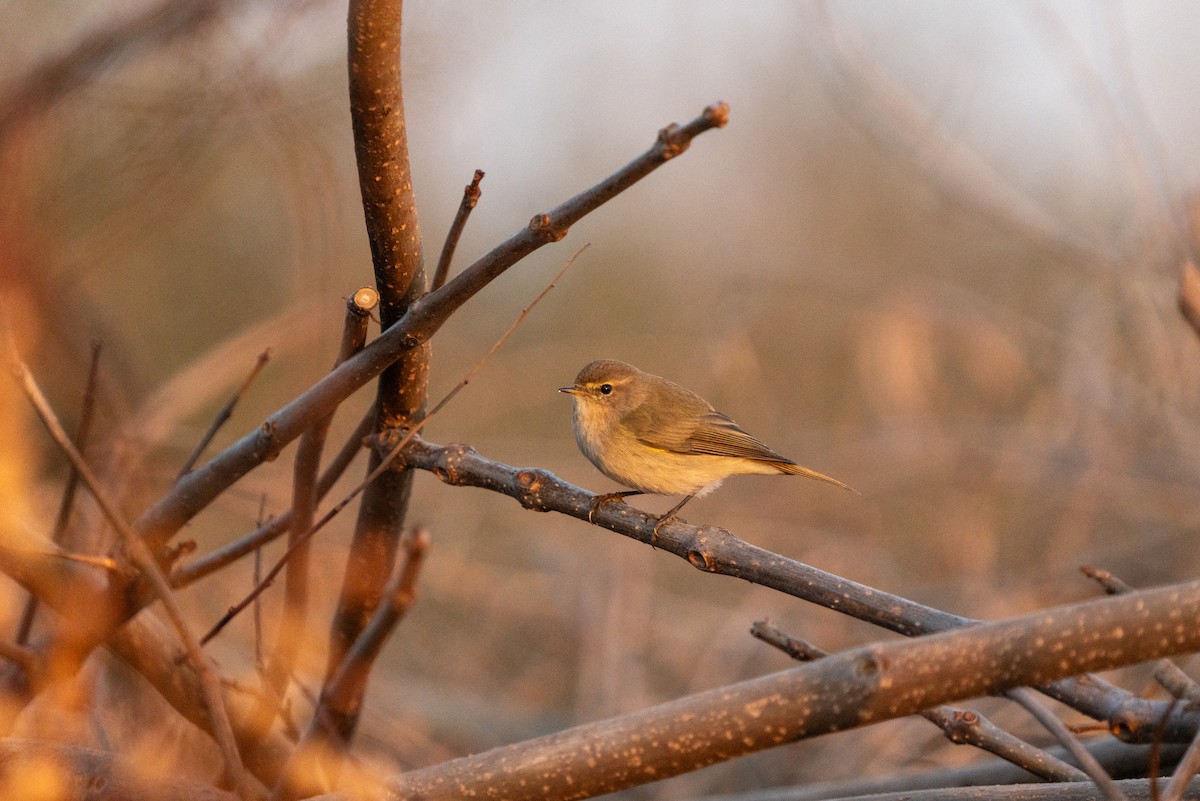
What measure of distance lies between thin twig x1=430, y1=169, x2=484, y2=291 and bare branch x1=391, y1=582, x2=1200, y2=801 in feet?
3.27

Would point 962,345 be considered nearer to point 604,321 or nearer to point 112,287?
point 604,321

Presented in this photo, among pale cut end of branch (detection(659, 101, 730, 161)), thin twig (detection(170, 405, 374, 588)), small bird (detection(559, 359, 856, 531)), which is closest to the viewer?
pale cut end of branch (detection(659, 101, 730, 161))

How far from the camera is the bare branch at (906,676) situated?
1.29 metres

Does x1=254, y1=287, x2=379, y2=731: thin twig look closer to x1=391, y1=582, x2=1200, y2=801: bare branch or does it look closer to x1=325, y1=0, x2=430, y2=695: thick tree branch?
x1=325, y1=0, x2=430, y2=695: thick tree branch

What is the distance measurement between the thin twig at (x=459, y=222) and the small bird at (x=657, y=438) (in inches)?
61.4

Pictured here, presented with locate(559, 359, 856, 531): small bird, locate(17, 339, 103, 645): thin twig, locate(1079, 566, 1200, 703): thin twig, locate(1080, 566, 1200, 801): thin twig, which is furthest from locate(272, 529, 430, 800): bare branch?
locate(559, 359, 856, 531): small bird

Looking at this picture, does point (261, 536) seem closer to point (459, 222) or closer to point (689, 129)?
point (459, 222)

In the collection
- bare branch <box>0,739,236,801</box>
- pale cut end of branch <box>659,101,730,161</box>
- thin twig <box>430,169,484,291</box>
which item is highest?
thin twig <box>430,169,484,291</box>

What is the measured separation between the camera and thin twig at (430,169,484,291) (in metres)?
1.79

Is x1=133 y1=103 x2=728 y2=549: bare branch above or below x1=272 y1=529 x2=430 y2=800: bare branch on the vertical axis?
above

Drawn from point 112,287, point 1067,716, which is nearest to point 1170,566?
point 1067,716

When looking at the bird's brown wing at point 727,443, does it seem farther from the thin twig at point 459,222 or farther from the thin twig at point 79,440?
the thin twig at point 79,440

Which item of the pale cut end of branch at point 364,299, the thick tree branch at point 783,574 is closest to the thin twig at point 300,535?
the pale cut end of branch at point 364,299

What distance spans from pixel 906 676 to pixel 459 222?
1188mm
